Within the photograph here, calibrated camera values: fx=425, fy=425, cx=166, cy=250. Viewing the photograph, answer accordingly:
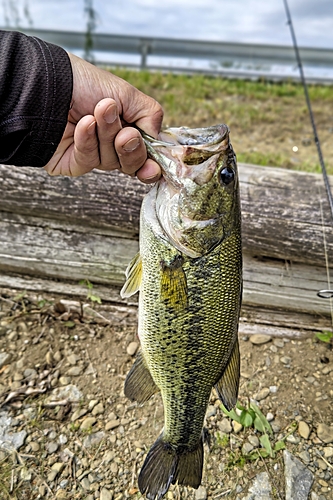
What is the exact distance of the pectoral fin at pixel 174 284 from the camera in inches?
71.8

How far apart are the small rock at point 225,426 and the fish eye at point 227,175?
5.61ft

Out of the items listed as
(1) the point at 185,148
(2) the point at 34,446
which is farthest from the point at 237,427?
(1) the point at 185,148

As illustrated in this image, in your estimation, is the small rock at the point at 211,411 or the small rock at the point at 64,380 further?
the small rock at the point at 64,380

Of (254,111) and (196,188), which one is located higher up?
(254,111)

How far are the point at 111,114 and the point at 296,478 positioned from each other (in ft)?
7.39

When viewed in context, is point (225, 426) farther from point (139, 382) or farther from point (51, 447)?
point (51, 447)

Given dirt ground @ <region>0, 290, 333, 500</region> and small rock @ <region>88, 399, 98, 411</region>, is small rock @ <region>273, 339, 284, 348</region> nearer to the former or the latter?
dirt ground @ <region>0, 290, 333, 500</region>

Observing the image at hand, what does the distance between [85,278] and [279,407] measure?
1704 millimetres

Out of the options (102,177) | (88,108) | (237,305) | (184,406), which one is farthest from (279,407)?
(88,108)

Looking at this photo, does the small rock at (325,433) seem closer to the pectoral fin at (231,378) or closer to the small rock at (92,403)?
the pectoral fin at (231,378)

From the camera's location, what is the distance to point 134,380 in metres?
2.05

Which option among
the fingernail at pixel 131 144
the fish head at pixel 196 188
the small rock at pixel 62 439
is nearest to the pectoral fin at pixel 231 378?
the fish head at pixel 196 188

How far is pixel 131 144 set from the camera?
1702 millimetres

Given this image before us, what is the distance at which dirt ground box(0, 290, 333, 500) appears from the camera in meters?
2.45
